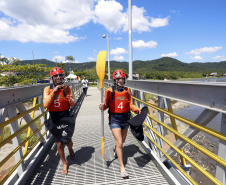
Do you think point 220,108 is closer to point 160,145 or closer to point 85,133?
point 160,145

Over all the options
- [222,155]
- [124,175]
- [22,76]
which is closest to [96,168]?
[124,175]

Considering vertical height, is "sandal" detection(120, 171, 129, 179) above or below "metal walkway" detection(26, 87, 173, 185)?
above

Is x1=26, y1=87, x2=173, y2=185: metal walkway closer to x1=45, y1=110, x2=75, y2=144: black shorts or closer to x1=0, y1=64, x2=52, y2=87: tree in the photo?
x1=45, y1=110, x2=75, y2=144: black shorts

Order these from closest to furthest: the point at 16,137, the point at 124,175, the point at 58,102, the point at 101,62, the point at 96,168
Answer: the point at 16,137 → the point at 124,175 → the point at 58,102 → the point at 96,168 → the point at 101,62

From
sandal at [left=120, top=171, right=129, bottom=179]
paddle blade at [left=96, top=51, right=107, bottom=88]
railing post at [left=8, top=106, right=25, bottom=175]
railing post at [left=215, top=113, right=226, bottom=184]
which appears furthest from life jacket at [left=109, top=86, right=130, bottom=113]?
railing post at [left=215, top=113, right=226, bottom=184]

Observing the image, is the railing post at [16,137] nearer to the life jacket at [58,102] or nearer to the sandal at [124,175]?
the life jacket at [58,102]

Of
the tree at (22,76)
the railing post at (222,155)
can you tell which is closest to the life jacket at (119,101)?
the railing post at (222,155)

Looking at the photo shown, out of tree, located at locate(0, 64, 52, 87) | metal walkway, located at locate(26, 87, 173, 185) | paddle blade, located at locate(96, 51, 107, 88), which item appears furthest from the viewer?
tree, located at locate(0, 64, 52, 87)

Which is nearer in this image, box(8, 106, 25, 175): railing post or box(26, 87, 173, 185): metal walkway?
box(8, 106, 25, 175): railing post

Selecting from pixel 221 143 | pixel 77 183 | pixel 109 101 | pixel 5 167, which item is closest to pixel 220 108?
pixel 221 143

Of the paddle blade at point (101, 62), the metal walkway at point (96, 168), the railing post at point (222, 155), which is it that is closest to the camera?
the railing post at point (222, 155)

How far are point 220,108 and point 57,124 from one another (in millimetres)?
2327

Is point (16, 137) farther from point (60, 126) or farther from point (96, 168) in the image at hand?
point (96, 168)

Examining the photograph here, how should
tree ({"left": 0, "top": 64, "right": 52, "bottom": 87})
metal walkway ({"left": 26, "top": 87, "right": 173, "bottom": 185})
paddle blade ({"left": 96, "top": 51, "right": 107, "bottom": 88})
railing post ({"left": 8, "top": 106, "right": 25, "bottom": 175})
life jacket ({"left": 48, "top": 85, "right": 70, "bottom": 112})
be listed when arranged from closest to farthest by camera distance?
railing post ({"left": 8, "top": 106, "right": 25, "bottom": 175}) < metal walkway ({"left": 26, "top": 87, "right": 173, "bottom": 185}) < life jacket ({"left": 48, "top": 85, "right": 70, "bottom": 112}) < paddle blade ({"left": 96, "top": 51, "right": 107, "bottom": 88}) < tree ({"left": 0, "top": 64, "right": 52, "bottom": 87})
